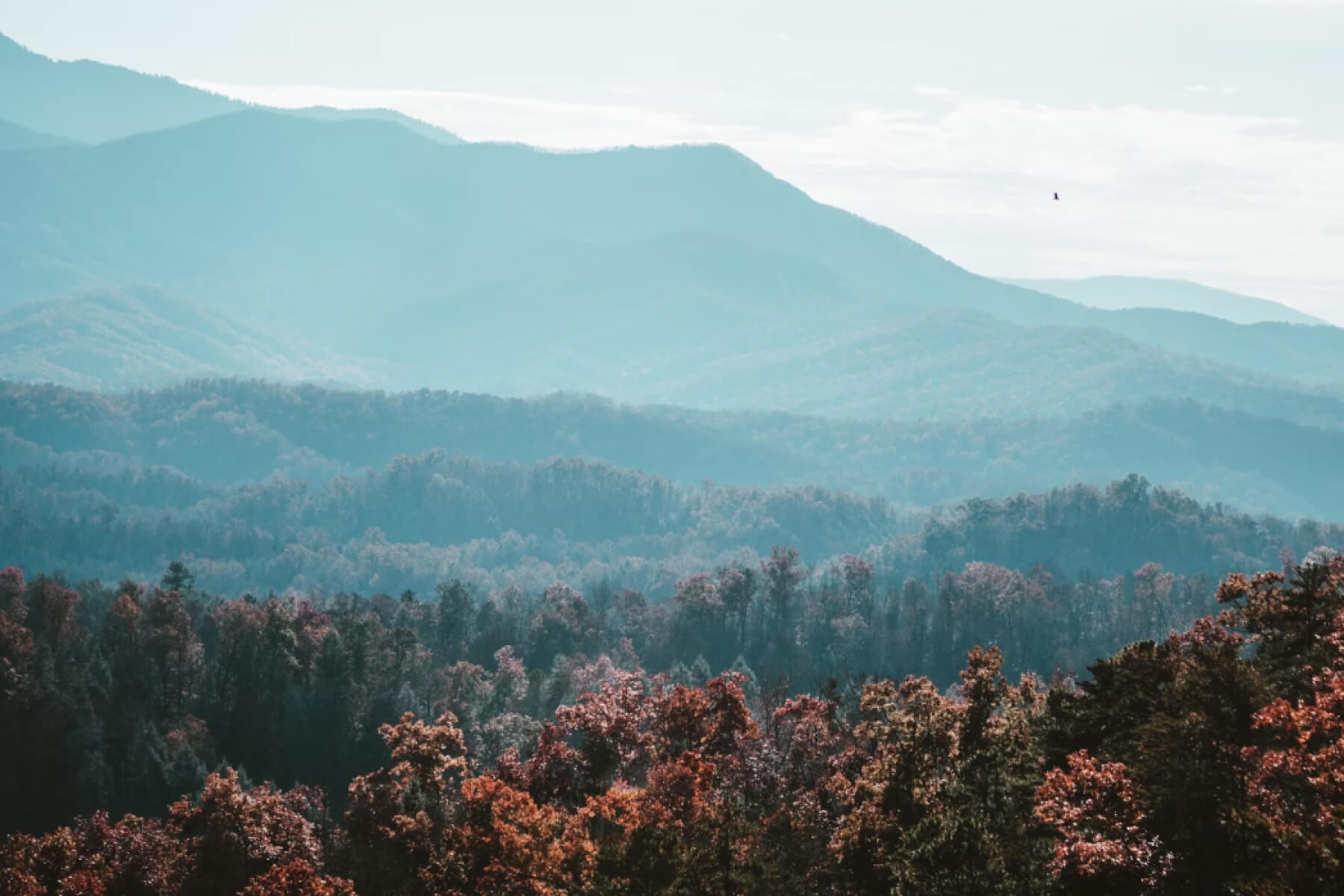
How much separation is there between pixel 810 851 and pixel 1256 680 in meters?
14.5

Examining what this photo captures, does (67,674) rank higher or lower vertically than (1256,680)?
lower

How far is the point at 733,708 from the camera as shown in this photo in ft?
169

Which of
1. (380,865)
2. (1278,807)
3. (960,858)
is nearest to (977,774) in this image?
(960,858)

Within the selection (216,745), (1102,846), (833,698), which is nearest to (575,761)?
(833,698)

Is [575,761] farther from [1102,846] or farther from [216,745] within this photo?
[216,745]

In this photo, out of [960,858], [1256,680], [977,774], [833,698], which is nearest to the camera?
[960,858]

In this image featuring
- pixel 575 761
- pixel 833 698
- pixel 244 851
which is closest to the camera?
pixel 244 851

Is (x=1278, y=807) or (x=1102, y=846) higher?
(x=1278, y=807)

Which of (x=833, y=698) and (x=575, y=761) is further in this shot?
(x=833, y=698)

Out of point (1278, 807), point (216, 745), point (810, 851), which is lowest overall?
point (216, 745)

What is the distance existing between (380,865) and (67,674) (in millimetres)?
73744

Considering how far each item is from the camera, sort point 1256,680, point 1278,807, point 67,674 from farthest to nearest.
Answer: point 67,674 → point 1256,680 → point 1278,807

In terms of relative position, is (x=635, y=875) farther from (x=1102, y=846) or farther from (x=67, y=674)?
(x=67, y=674)

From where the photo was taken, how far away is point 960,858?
32.4 meters
